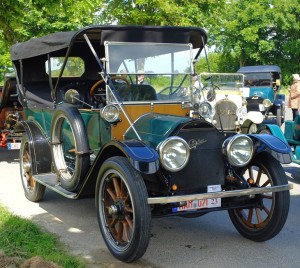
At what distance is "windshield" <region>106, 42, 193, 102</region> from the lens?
5273 millimetres

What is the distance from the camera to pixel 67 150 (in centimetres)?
593

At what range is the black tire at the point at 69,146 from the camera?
16.6ft

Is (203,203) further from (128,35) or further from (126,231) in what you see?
(128,35)

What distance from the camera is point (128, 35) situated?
532 centimetres

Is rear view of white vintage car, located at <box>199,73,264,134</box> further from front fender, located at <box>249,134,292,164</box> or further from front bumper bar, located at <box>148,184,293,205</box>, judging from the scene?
front bumper bar, located at <box>148,184,293,205</box>

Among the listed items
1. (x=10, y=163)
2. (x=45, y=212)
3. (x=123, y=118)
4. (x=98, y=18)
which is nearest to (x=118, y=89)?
(x=123, y=118)

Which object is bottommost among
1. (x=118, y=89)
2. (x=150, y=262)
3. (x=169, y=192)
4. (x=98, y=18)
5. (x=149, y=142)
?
(x=150, y=262)

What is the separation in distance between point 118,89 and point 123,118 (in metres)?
0.37

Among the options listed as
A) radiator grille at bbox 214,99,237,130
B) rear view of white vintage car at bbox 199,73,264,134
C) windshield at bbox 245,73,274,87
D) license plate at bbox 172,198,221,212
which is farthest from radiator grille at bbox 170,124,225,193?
windshield at bbox 245,73,274,87

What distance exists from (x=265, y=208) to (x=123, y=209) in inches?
54.8

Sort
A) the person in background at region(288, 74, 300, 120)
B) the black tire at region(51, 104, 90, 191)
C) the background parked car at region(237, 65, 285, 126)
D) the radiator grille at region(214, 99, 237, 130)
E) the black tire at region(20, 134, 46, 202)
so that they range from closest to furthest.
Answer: the black tire at region(51, 104, 90, 191) → the black tire at region(20, 134, 46, 202) → the radiator grille at region(214, 99, 237, 130) → the person in background at region(288, 74, 300, 120) → the background parked car at region(237, 65, 285, 126)

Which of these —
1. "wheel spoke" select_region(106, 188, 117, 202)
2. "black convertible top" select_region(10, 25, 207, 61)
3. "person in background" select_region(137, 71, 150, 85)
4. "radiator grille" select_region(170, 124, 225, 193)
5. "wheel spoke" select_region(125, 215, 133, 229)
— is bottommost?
"wheel spoke" select_region(125, 215, 133, 229)

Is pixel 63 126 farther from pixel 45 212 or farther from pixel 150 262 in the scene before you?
pixel 150 262

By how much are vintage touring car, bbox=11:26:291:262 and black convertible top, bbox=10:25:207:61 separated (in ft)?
0.04
